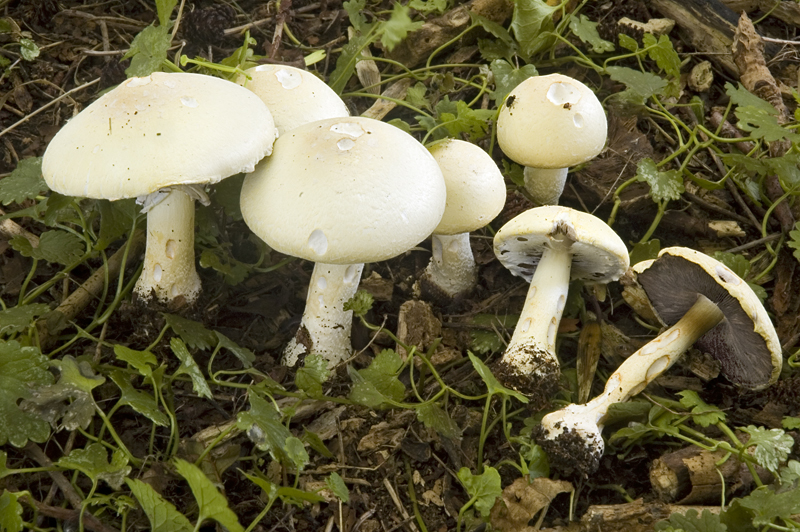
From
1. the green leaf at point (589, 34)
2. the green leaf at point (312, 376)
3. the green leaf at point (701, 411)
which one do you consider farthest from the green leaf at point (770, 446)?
the green leaf at point (589, 34)

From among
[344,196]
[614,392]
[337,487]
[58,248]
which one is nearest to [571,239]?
[614,392]

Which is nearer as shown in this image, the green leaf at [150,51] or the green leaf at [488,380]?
the green leaf at [488,380]

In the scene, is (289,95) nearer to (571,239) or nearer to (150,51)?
(150,51)

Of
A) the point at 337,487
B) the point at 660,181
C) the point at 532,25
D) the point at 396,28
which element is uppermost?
the point at 396,28

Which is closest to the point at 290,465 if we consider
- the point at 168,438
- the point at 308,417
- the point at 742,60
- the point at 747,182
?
the point at 308,417

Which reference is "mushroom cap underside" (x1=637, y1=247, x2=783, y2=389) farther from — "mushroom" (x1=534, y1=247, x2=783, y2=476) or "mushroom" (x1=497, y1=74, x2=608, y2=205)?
"mushroom" (x1=497, y1=74, x2=608, y2=205)

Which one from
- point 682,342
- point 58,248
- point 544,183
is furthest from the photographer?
point 544,183

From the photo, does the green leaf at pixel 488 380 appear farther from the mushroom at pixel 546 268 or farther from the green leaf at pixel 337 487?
the green leaf at pixel 337 487
